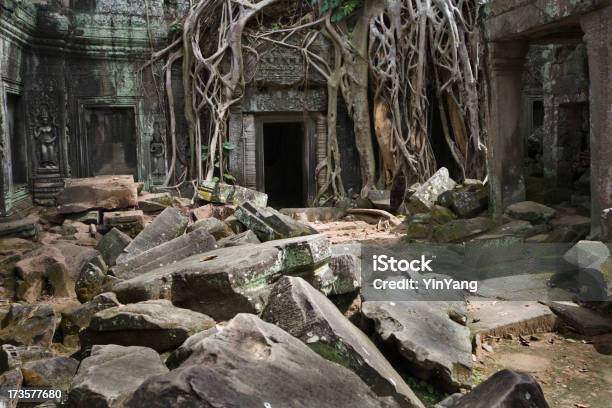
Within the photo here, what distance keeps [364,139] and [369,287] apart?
20.8 ft

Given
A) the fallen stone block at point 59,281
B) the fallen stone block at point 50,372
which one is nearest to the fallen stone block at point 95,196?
the fallen stone block at point 59,281

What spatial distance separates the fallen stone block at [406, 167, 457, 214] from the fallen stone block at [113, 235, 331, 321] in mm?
3597

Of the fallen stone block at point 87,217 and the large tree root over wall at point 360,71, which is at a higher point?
the large tree root over wall at point 360,71

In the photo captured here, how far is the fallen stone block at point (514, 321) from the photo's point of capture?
4.03 m

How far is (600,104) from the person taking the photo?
4.93 metres

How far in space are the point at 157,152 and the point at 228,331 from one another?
839 cm

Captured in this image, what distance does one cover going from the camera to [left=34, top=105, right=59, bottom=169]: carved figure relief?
31.0 feet

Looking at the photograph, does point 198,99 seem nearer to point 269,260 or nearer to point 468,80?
point 468,80

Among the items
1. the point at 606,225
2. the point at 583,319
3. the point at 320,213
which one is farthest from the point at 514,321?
the point at 320,213

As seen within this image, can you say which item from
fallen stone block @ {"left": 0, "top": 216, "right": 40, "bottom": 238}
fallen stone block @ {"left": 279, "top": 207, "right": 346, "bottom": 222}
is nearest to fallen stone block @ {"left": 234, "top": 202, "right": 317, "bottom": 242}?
fallen stone block @ {"left": 0, "top": 216, "right": 40, "bottom": 238}

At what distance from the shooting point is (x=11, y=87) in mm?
8656

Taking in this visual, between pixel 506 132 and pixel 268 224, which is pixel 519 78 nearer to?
pixel 506 132

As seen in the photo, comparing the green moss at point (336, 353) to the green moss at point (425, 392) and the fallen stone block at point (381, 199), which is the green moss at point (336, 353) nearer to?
the green moss at point (425, 392)

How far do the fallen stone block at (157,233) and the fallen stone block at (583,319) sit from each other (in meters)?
3.73
